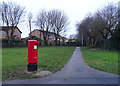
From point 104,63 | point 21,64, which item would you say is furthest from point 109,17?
point 21,64

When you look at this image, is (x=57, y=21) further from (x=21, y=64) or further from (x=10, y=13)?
(x=21, y=64)

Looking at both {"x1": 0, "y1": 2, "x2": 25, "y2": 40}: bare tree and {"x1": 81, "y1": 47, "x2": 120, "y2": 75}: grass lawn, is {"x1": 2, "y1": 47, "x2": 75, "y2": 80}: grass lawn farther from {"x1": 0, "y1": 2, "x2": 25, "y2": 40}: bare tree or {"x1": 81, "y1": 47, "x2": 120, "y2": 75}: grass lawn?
{"x1": 0, "y1": 2, "x2": 25, "y2": 40}: bare tree

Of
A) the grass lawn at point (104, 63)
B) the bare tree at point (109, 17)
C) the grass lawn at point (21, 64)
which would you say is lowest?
the grass lawn at point (104, 63)

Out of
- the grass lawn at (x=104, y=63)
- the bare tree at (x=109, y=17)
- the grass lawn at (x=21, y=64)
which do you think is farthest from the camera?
the bare tree at (x=109, y=17)

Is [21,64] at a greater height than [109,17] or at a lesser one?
lesser

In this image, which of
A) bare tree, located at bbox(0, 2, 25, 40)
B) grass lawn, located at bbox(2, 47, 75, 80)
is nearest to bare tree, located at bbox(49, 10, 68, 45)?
bare tree, located at bbox(0, 2, 25, 40)

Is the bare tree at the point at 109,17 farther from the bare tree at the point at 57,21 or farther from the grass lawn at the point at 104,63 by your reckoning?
the bare tree at the point at 57,21

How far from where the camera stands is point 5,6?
42.4 meters

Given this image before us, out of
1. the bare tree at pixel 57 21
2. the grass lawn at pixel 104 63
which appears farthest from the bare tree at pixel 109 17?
the bare tree at pixel 57 21

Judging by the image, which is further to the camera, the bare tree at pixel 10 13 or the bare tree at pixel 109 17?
the bare tree at pixel 10 13

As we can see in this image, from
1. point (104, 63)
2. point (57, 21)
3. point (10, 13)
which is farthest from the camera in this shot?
point (57, 21)

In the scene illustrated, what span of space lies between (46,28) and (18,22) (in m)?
14.8

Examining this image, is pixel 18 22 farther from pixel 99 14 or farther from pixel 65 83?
pixel 65 83

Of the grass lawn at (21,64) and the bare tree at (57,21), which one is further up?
the bare tree at (57,21)
